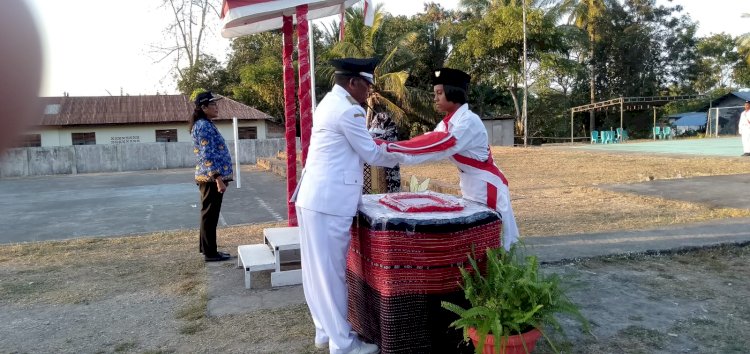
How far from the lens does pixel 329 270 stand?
3.29 metres

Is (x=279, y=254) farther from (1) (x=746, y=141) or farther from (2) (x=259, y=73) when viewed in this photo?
(2) (x=259, y=73)

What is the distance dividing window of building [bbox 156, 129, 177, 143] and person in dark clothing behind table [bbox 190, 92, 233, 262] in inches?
983

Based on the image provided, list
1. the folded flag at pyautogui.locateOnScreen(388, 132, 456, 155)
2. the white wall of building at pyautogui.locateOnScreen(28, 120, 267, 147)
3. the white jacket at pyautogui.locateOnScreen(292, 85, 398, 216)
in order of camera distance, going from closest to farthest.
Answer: the white jacket at pyautogui.locateOnScreen(292, 85, 398, 216) < the folded flag at pyautogui.locateOnScreen(388, 132, 456, 155) < the white wall of building at pyautogui.locateOnScreen(28, 120, 267, 147)

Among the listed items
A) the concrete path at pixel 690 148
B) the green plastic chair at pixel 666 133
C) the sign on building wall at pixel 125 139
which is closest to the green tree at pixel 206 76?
the sign on building wall at pixel 125 139

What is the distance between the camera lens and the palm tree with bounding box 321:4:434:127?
25.1 metres

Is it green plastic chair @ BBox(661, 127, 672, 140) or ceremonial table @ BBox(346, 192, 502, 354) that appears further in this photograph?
green plastic chair @ BBox(661, 127, 672, 140)

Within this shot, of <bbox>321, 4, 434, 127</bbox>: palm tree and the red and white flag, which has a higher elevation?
<bbox>321, 4, 434, 127</bbox>: palm tree

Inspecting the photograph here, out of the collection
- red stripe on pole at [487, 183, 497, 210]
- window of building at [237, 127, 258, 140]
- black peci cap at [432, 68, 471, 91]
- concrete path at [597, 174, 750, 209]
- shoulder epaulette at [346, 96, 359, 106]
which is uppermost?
window of building at [237, 127, 258, 140]

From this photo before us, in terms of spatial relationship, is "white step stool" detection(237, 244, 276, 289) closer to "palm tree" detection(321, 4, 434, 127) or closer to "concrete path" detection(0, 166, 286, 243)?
"concrete path" detection(0, 166, 286, 243)

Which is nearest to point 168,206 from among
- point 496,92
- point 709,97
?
point 496,92

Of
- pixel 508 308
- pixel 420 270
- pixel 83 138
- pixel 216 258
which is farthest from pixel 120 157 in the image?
pixel 508 308

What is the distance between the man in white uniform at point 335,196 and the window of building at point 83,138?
28.1 meters

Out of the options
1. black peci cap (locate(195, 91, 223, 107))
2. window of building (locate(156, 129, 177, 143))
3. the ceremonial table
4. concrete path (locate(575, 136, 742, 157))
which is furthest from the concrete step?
window of building (locate(156, 129, 177, 143))

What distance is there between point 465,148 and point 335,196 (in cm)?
91
